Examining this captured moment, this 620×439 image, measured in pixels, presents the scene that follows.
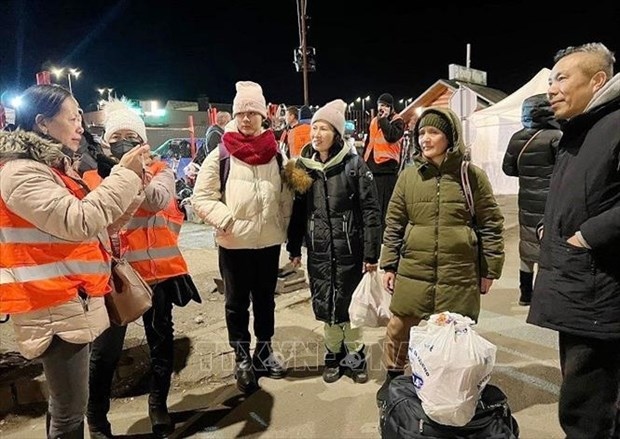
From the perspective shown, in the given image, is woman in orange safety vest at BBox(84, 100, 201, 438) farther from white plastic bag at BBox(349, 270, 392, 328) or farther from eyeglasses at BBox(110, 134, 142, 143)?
white plastic bag at BBox(349, 270, 392, 328)

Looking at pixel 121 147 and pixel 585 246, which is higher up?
pixel 121 147

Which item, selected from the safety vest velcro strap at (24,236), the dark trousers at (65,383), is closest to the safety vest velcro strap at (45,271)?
the safety vest velcro strap at (24,236)

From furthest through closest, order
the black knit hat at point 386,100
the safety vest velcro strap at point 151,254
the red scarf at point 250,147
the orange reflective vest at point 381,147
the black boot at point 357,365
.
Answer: the orange reflective vest at point 381,147 → the black knit hat at point 386,100 → the black boot at point 357,365 → the red scarf at point 250,147 → the safety vest velcro strap at point 151,254

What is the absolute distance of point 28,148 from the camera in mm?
1993

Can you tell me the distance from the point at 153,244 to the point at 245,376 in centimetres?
127

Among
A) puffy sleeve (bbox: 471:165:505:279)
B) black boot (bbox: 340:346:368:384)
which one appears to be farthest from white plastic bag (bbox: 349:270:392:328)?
puffy sleeve (bbox: 471:165:505:279)

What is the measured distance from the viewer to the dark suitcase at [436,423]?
2.00m

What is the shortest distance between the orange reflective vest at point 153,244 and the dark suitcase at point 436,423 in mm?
1579

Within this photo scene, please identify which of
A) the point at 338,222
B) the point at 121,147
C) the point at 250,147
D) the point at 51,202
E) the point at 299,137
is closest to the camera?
the point at 51,202

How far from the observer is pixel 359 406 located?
327 cm

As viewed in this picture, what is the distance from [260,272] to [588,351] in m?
2.17

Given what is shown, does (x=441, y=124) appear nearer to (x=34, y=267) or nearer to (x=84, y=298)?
(x=84, y=298)

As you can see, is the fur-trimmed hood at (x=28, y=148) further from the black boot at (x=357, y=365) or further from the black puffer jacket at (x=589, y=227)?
the black boot at (x=357, y=365)

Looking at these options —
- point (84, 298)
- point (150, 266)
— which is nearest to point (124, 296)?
point (84, 298)
